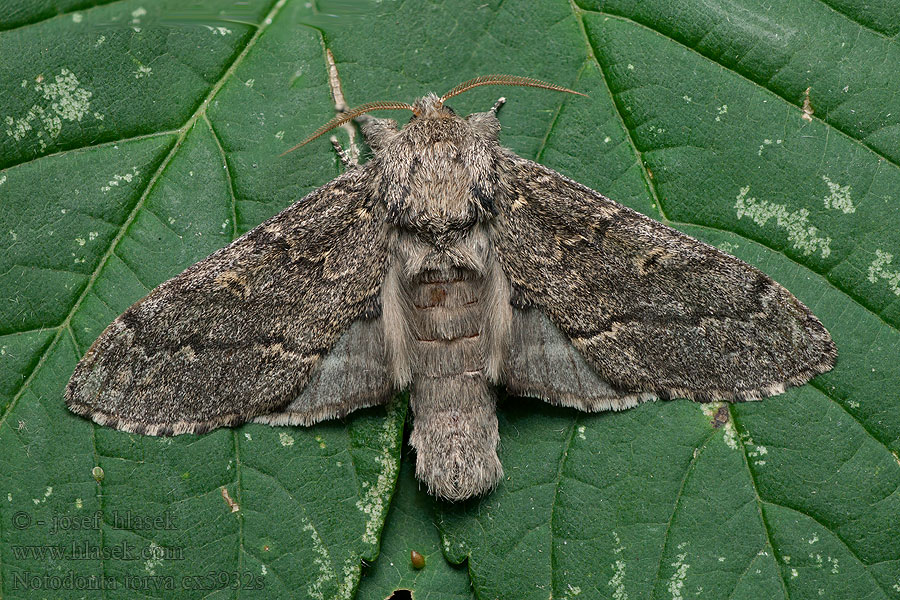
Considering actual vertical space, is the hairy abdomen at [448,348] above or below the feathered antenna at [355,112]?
below

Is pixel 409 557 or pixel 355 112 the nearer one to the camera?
pixel 355 112

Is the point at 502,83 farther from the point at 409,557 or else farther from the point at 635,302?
the point at 409,557

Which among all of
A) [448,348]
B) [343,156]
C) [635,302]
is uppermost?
[343,156]

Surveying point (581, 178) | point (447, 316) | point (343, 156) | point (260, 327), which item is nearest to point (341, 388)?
point (260, 327)

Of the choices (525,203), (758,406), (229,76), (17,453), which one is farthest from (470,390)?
(17,453)

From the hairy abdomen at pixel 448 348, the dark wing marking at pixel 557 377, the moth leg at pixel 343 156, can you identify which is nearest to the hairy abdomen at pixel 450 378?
the hairy abdomen at pixel 448 348

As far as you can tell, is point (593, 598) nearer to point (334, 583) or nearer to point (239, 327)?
point (334, 583)

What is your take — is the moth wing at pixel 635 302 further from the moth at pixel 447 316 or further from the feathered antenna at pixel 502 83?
the feathered antenna at pixel 502 83

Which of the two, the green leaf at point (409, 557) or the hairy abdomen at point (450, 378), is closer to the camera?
the hairy abdomen at point (450, 378)
